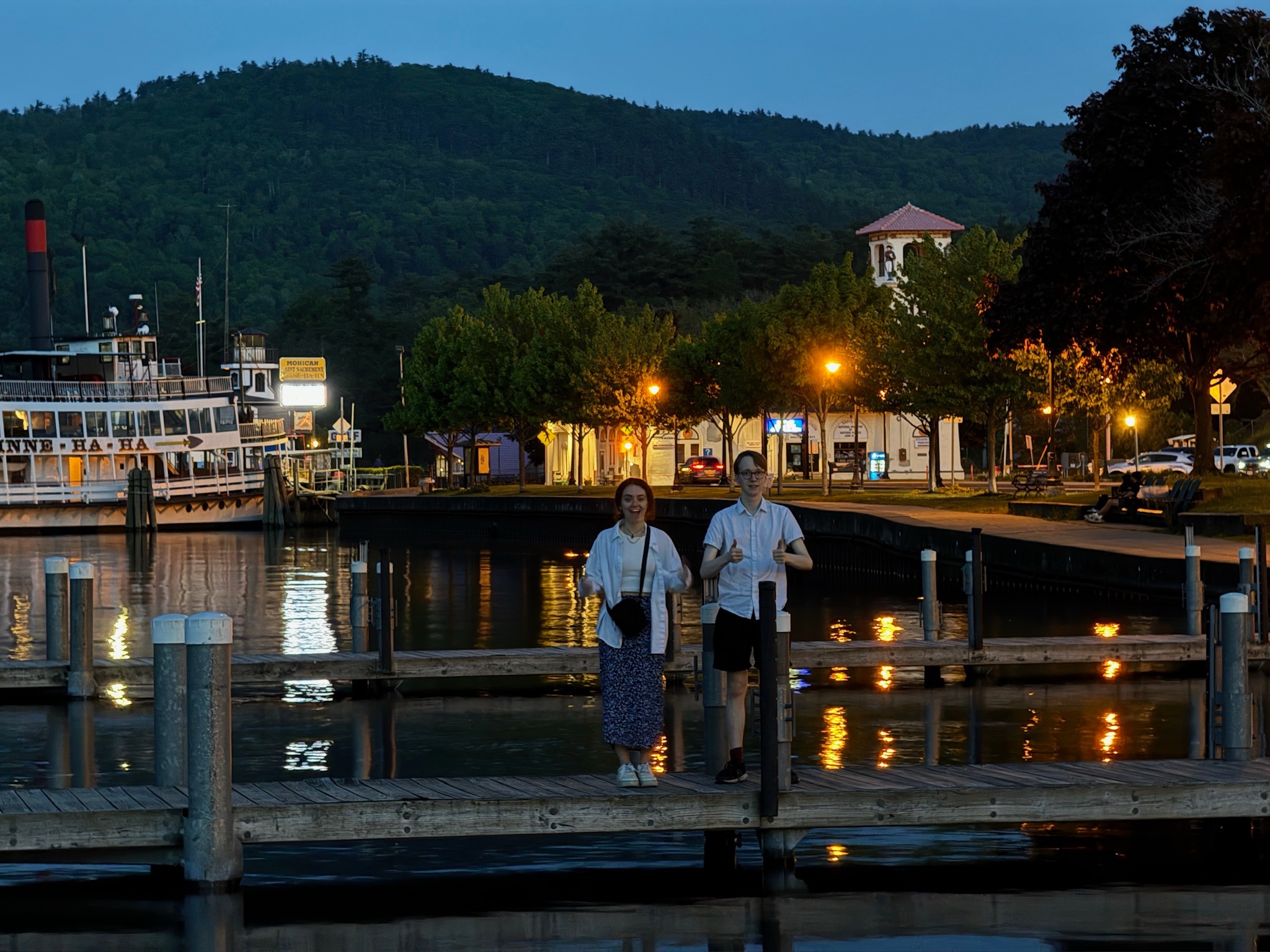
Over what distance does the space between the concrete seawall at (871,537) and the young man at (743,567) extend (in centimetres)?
1595

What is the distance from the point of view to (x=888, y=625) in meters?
27.7

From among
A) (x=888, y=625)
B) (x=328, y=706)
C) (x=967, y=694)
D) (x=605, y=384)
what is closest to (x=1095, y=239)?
(x=888, y=625)

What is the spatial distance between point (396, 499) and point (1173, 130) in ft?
138

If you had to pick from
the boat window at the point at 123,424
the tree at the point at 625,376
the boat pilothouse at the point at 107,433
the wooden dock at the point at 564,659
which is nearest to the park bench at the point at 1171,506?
the wooden dock at the point at 564,659

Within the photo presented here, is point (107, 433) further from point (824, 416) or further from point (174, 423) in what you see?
point (824, 416)

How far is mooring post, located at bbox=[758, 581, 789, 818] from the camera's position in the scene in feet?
32.5

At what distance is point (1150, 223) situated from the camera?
132 feet

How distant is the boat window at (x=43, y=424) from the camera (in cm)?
7275

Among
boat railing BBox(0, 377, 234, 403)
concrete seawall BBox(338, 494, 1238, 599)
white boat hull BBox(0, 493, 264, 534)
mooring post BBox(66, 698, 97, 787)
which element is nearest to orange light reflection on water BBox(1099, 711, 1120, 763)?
mooring post BBox(66, 698, 97, 787)

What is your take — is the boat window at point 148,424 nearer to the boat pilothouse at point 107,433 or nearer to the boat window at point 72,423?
the boat pilothouse at point 107,433

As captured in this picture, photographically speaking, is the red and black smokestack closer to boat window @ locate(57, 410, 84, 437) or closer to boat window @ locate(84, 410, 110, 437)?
boat window @ locate(57, 410, 84, 437)

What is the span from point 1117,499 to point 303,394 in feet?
240

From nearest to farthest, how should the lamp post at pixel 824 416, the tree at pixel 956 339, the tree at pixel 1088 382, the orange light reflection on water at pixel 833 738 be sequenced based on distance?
the orange light reflection on water at pixel 833 738 < the tree at pixel 1088 382 < the tree at pixel 956 339 < the lamp post at pixel 824 416

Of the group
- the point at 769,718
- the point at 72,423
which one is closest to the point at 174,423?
the point at 72,423
